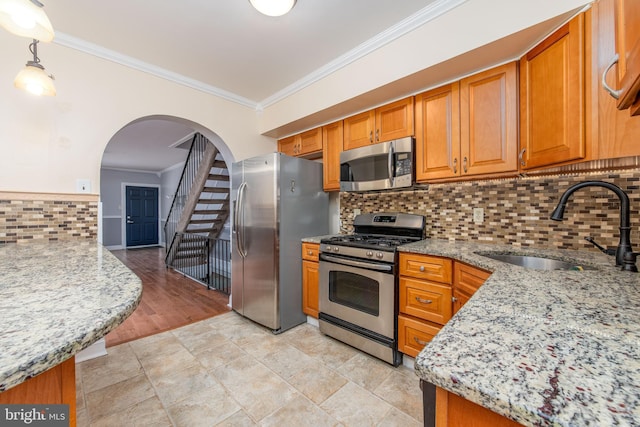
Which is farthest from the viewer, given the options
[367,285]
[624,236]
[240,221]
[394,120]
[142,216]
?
[142,216]

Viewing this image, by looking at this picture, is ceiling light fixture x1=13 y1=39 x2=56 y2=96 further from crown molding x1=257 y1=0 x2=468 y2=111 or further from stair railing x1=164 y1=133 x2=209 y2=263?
stair railing x1=164 y1=133 x2=209 y2=263

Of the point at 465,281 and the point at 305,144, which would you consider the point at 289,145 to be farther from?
the point at 465,281

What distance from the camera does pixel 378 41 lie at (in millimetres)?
2109

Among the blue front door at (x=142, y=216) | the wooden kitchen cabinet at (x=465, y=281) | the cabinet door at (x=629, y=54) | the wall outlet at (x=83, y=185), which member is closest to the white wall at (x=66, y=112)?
the wall outlet at (x=83, y=185)

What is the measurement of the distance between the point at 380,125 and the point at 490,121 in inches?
34.8

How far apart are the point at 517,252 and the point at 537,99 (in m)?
0.96

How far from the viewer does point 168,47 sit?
2221 millimetres

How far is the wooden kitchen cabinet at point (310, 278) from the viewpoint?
257 cm

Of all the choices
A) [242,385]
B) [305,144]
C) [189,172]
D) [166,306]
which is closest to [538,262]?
[242,385]

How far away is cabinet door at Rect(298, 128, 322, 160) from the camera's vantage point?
9.67ft

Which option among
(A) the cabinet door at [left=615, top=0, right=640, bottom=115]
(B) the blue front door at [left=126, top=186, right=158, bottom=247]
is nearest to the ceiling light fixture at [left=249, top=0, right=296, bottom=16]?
(A) the cabinet door at [left=615, top=0, right=640, bottom=115]

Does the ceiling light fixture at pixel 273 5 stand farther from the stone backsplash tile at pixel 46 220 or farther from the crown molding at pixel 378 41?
the stone backsplash tile at pixel 46 220

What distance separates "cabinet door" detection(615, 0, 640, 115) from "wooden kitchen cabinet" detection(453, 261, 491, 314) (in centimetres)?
99

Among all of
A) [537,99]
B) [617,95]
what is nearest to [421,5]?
[537,99]
